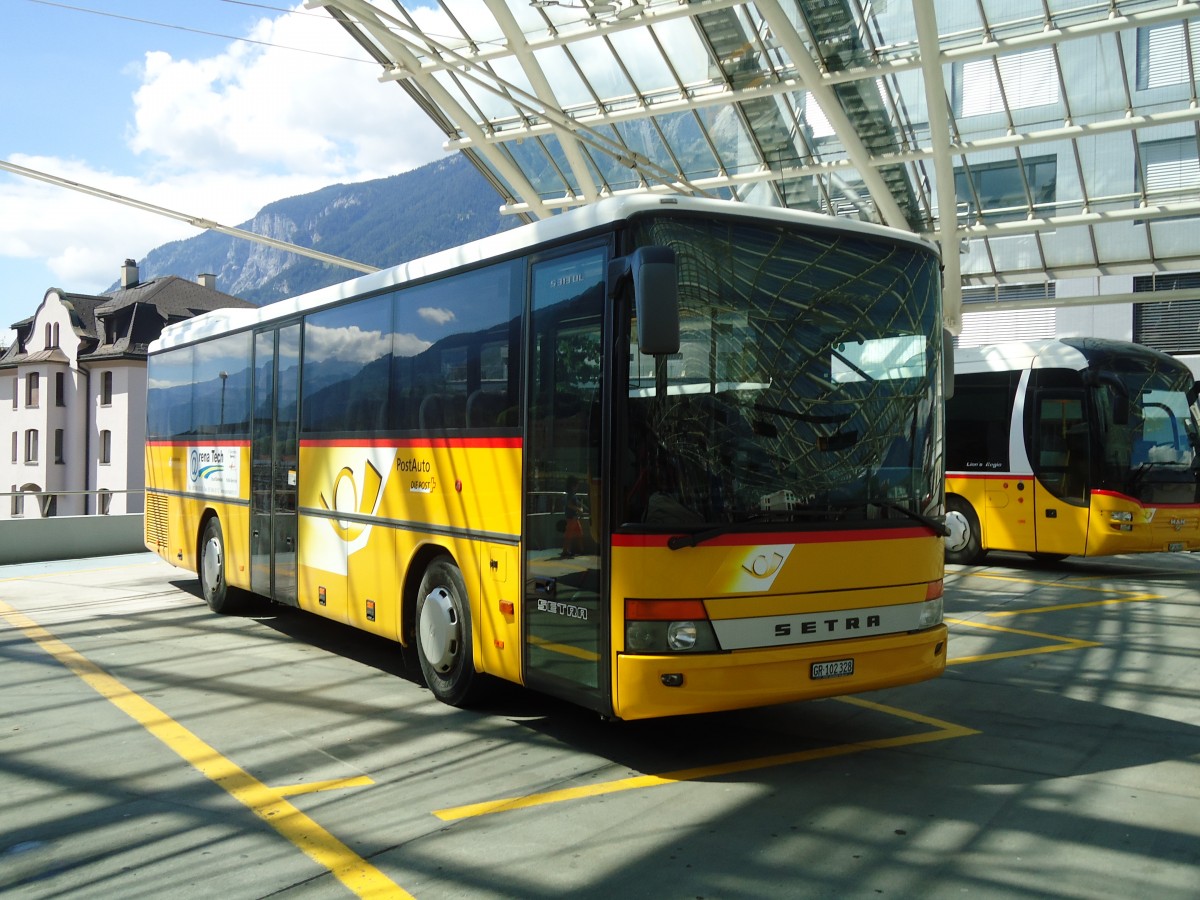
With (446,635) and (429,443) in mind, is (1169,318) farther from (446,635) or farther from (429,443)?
(446,635)

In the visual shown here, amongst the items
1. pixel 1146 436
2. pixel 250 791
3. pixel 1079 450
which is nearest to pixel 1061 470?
pixel 1079 450

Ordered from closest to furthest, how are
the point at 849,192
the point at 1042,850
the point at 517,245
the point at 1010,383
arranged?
the point at 1042,850
the point at 517,245
the point at 1010,383
the point at 849,192

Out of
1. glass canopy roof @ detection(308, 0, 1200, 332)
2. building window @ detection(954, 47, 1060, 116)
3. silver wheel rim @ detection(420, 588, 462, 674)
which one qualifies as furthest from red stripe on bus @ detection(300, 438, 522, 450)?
building window @ detection(954, 47, 1060, 116)

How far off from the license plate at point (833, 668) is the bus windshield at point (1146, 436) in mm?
10946

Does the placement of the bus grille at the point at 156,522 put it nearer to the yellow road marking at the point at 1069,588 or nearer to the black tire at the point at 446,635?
the black tire at the point at 446,635

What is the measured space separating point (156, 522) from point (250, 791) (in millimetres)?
9516

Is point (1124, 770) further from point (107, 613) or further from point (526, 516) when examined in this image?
point (107, 613)

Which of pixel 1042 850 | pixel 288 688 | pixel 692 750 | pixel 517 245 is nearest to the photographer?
pixel 1042 850

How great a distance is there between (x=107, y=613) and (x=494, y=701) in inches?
265

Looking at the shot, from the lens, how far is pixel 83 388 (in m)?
62.6

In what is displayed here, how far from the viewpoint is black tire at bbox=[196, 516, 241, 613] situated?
488 inches

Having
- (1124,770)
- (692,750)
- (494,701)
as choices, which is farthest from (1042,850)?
(494,701)

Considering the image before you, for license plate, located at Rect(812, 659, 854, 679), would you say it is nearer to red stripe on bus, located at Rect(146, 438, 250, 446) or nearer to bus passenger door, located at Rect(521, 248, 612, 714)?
bus passenger door, located at Rect(521, 248, 612, 714)

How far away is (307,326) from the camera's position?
34.4 feet
